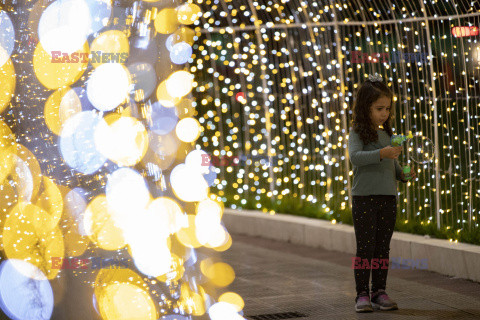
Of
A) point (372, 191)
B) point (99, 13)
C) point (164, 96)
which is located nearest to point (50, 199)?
point (164, 96)

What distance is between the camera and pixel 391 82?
26.7 ft

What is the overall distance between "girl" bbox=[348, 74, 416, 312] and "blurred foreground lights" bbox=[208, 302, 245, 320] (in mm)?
821

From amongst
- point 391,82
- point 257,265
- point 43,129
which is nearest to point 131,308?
point 43,129

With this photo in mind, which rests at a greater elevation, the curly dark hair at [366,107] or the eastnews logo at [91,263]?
the curly dark hair at [366,107]

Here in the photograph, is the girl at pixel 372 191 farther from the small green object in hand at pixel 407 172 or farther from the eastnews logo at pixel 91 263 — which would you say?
the eastnews logo at pixel 91 263

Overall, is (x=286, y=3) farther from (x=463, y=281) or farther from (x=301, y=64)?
(x=463, y=281)

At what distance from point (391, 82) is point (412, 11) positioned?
75cm

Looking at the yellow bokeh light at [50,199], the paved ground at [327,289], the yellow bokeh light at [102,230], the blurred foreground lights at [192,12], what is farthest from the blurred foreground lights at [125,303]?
the blurred foreground lights at [192,12]

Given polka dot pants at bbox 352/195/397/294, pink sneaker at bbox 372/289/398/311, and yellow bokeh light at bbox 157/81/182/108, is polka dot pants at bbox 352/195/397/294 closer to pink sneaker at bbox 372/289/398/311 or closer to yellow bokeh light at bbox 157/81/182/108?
pink sneaker at bbox 372/289/398/311

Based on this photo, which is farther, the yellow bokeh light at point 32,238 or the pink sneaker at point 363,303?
the pink sneaker at point 363,303

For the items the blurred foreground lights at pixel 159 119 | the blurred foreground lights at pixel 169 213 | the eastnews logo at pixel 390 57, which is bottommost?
the blurred foreground lights at pixel 169 213

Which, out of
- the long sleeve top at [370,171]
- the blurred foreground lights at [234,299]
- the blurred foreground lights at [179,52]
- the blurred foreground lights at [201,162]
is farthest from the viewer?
the blurred foreground lights at [201,162]

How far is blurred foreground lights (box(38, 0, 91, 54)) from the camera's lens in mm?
5215

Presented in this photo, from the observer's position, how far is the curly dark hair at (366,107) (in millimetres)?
5375
